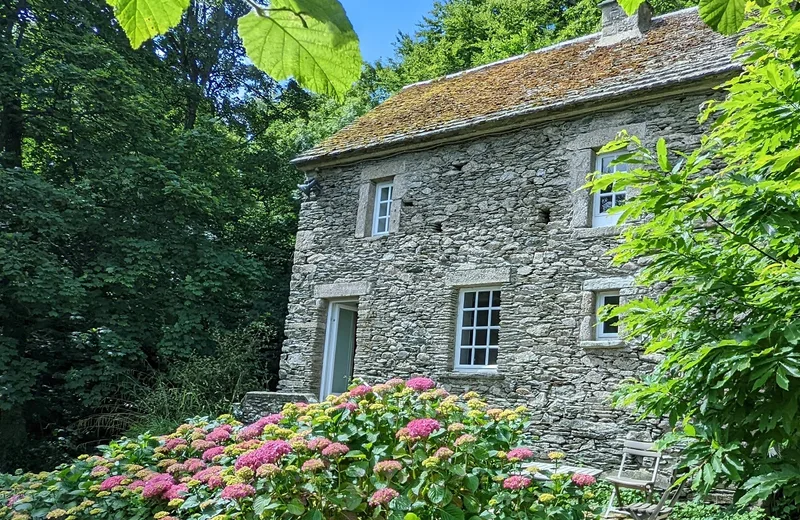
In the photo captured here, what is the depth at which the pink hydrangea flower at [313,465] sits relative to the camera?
376cm

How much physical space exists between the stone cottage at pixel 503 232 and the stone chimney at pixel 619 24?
3cm

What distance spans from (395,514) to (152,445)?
3183 millimetres

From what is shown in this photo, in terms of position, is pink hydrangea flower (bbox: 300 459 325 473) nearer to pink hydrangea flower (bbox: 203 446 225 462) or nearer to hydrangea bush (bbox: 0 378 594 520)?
hydrangea bush (bbox: 0 378 594 520)

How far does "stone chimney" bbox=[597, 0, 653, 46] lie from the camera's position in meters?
11.5

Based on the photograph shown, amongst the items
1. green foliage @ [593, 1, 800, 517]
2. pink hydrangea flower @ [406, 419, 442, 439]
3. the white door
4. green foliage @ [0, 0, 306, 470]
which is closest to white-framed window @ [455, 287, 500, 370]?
the white door

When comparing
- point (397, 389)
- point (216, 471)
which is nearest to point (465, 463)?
point (397, 389)

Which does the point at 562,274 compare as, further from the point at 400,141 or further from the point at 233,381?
the point at 233,381

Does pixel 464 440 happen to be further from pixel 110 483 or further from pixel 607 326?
pixel 607 326

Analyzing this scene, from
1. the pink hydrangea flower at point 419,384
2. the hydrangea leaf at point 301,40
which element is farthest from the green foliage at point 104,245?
the hydrangea leaf at point 301,40

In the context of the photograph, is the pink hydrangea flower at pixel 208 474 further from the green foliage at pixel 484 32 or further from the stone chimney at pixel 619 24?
the green foliage at pixel 484 32

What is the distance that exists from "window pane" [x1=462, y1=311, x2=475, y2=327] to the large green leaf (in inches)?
373

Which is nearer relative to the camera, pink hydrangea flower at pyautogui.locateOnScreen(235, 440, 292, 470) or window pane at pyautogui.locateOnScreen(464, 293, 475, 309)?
pink hydrangea flower at pyautogui.locateOnScreen(235, 440, 292, 470)

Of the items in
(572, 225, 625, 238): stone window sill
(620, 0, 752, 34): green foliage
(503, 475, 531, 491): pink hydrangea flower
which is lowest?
(503, 475, 531, 491): pink hydrangea flower

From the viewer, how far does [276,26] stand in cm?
69
